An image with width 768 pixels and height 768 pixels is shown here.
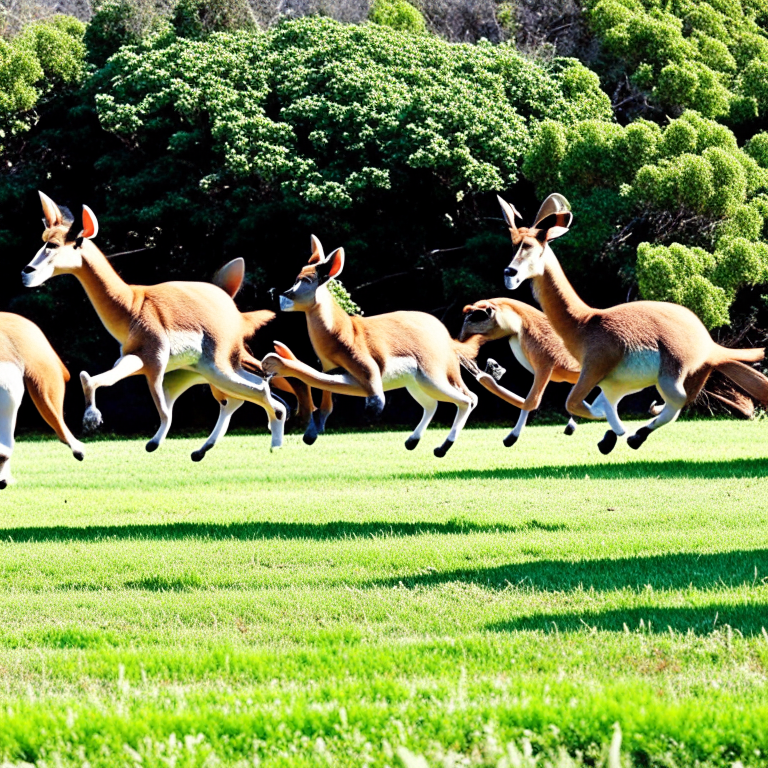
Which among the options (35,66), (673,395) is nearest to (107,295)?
(673,395)

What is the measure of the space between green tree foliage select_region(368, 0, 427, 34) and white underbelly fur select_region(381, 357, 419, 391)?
25866mm

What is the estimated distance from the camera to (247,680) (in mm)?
7207

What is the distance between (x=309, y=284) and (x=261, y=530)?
423 cm

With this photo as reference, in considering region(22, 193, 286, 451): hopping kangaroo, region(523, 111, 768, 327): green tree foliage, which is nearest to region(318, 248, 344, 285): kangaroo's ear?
region(22, 193, 286, 451): hopping kangaroo

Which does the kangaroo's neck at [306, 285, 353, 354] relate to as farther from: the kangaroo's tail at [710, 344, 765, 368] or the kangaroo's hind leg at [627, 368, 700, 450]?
the kangaroo's tail at [710, 344, 765, 368]

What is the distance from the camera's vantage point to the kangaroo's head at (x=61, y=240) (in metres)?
10.4

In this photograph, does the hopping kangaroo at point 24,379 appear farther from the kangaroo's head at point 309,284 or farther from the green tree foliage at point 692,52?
the green tree foliage at point 692,52

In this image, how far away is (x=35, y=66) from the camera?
3197 cm

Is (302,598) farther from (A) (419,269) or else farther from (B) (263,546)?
(A) (419,269)

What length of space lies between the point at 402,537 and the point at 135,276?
A: 18526mm

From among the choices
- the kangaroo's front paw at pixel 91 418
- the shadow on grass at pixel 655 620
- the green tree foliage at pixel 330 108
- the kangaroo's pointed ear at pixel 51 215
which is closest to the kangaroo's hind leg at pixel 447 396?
the shadow on grass at pixel 655 620

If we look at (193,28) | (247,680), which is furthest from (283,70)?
(247,680)

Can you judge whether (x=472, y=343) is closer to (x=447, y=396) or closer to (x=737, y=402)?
(x=447, y=396)

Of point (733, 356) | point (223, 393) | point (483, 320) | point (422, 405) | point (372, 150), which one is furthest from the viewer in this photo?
point (372, 150)
